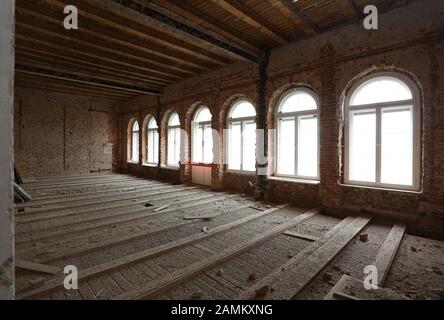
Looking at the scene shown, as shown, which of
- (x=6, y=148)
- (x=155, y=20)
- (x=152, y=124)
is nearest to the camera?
(x=6, y=148)

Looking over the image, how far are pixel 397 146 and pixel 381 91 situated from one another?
3.43 feet

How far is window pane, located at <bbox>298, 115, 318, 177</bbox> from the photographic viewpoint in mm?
5469

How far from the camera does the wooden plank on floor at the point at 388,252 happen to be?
254 cm

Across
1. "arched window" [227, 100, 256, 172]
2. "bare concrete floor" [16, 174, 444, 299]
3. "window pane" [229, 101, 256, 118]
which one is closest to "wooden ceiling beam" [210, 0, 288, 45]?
"window pane" [229, 101, 256, 118]

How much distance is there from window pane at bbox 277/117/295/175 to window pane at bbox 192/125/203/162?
2.99m

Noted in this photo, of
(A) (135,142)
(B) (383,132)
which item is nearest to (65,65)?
(A) (135,142)

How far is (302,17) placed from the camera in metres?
4.43

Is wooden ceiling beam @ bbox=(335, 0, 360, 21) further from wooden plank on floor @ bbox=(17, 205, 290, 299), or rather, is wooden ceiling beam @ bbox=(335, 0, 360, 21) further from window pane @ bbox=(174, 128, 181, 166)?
window pane @ bbox=(174, 128, 181, 166)

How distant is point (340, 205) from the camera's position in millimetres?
4840

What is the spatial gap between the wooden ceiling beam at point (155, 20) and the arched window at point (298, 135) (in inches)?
70.7

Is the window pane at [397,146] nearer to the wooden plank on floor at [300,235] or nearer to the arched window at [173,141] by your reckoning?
the wooden plank on floor at [300,235]

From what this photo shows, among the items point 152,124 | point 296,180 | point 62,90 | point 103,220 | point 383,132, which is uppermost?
point 62,90

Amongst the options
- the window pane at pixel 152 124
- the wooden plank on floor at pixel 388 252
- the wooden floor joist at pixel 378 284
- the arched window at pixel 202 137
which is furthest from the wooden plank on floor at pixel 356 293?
the window pane at pixel 152 124

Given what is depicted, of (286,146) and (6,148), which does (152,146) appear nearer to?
(286,146)
